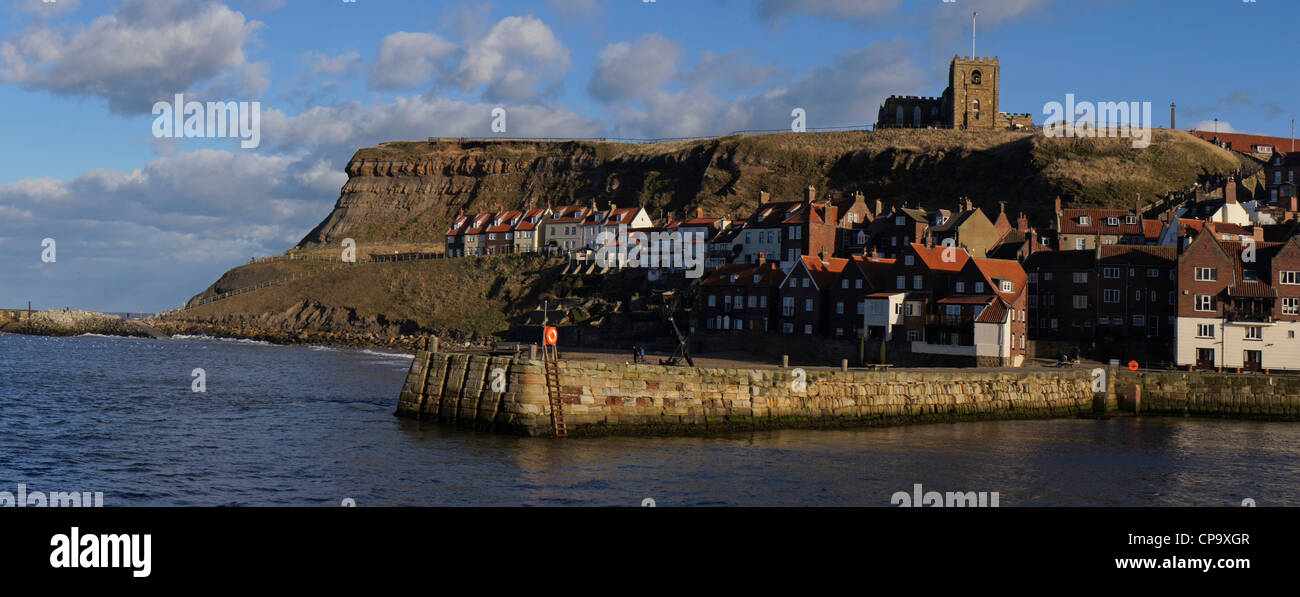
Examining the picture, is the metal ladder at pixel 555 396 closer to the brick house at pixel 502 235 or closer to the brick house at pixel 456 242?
the brick house at pixel 502 235

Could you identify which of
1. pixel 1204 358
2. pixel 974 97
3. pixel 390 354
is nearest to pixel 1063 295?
pixel 1204 358

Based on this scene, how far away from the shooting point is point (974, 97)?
15688cm

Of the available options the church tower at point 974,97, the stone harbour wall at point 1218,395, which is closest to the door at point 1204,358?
the stone harbour wall at point 1218,395

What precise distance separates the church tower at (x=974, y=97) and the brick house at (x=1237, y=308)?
3722 inches

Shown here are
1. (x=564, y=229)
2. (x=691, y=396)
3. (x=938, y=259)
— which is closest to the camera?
(x=691, y=396)

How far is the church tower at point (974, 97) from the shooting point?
156 meters

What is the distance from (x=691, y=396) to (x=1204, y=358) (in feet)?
133

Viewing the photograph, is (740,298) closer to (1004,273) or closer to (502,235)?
(1004,273)

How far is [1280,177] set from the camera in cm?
10838
